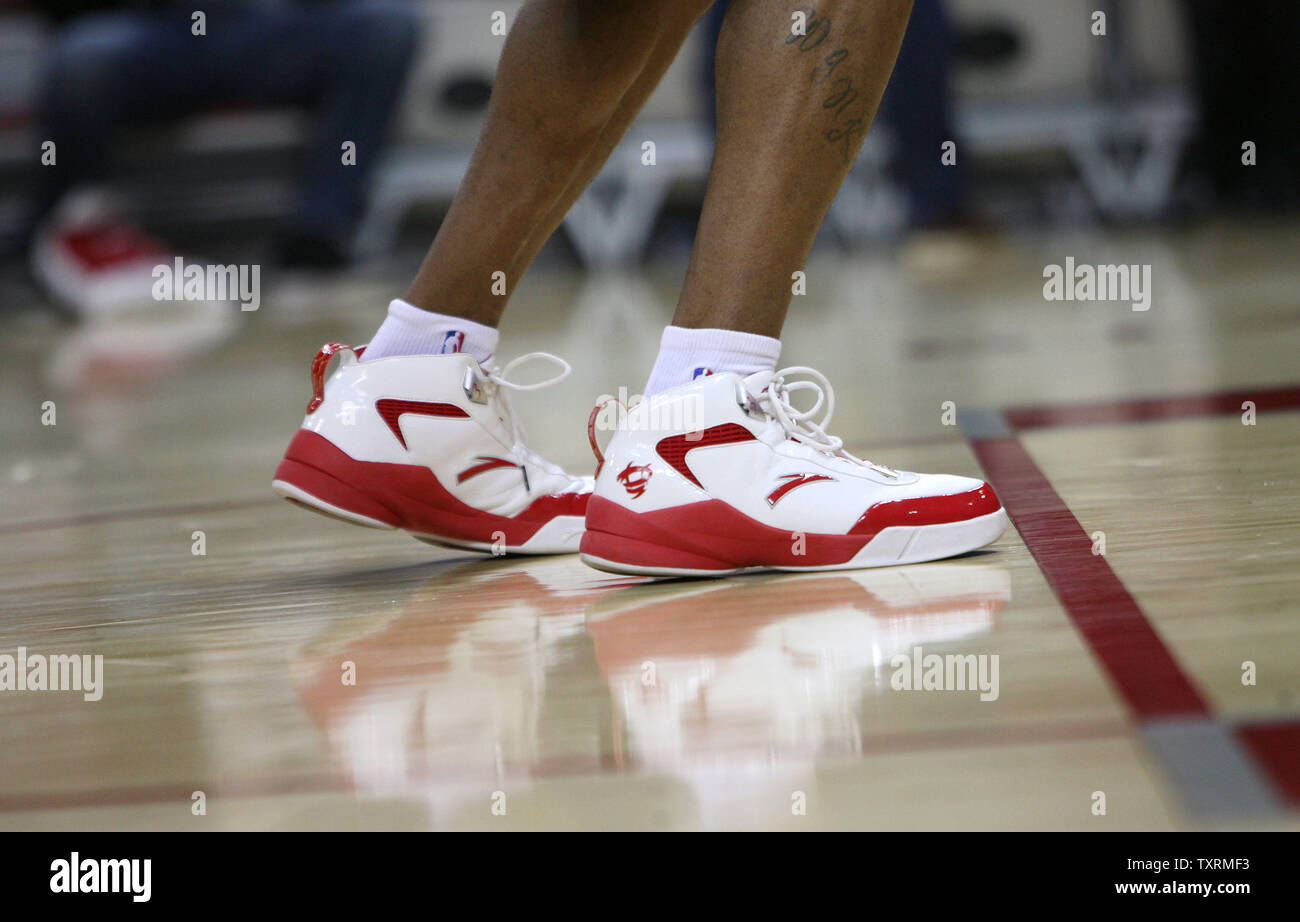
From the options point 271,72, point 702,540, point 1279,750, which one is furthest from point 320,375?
point 271,72

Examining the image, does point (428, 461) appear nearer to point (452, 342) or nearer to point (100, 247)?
point (452, 342)

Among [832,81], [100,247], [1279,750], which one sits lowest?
[1279,750]

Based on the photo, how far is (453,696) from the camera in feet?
2.25

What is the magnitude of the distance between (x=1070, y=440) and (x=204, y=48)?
10.4 feet

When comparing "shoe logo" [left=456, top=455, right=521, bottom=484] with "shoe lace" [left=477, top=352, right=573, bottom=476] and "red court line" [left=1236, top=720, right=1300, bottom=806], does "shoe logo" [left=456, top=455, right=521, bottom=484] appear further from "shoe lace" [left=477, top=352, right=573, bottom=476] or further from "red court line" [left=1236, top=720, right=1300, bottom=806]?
"red court line" [left=1236, top=720, right=1300, bottom=806]

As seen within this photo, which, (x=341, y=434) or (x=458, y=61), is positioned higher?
(x=458, y=61)

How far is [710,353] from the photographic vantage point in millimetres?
894

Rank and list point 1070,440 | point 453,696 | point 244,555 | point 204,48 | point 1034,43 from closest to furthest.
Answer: point 453,696 < point 244,555 < point 1070,440 < point 204,48 < point 1034,43

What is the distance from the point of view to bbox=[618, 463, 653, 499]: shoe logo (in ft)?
2.93

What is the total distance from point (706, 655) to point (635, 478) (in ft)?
0.64

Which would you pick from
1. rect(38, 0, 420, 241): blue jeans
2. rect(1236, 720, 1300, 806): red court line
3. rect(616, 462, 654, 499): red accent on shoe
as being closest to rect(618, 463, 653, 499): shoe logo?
rect(616, 462, 654, 499): red accent on shoe

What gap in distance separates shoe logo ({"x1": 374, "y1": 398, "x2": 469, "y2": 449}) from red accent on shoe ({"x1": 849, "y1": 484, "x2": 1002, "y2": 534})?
11.3 inches
